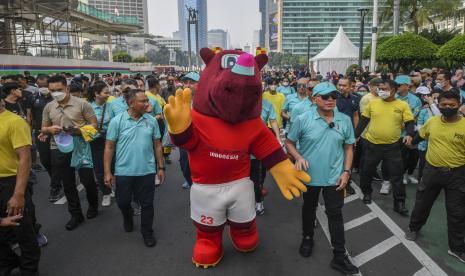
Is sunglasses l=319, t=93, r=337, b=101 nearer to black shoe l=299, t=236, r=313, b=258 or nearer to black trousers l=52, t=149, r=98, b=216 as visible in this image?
black shoe l=299, t=236, r=313, b=258

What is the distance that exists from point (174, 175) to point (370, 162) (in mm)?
3704

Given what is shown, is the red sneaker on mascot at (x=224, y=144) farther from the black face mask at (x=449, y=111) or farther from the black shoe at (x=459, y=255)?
the black shoe at (x=459, y=255)

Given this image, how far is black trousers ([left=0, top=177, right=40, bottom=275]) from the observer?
323 centimetres

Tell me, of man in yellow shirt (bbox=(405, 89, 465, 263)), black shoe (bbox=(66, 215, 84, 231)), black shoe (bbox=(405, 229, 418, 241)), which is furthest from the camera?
black shoe (bbox=(66, 215, 84, 231))

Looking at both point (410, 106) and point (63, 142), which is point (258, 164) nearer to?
point (63, 142)

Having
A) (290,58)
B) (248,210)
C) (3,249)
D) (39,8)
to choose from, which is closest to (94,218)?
(3,249)

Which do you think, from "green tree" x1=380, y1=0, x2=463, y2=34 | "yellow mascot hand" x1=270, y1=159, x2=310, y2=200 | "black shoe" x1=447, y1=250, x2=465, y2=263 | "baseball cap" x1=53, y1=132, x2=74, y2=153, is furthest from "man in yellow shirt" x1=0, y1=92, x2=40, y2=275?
"green tree" x1=380, y1=0, x2=463, y2=34

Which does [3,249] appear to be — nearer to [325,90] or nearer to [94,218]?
[94,218]

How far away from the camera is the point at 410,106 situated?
623 centimetres

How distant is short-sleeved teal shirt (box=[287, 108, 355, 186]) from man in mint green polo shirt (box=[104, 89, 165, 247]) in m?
1.70

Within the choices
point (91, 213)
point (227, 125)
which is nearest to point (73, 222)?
point (91, 213)

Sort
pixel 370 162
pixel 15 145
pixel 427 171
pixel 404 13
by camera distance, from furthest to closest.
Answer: pixel 404 13 < pixel 370 162 < pixel 427 171 < pixel 15 145

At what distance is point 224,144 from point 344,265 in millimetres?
1695

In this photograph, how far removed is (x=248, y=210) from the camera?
3625mm
